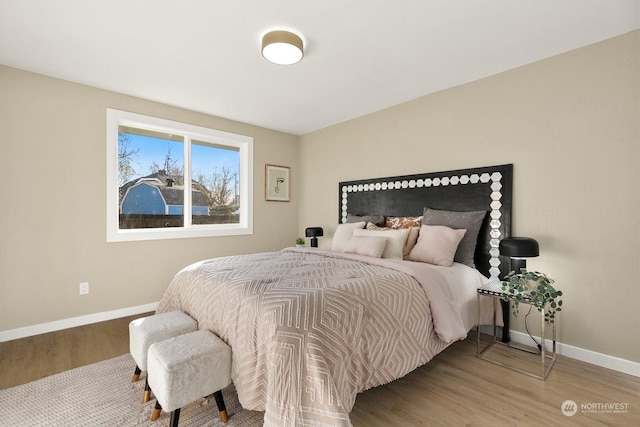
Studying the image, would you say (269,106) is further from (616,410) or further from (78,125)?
(616,410)

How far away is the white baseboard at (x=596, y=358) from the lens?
2.07 m

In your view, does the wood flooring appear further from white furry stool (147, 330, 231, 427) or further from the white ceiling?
the white ceiling

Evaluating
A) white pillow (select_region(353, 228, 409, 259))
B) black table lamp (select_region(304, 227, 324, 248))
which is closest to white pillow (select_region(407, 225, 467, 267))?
white pillow (select_region(353, 228, 409, 259))

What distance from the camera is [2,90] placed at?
2578mm

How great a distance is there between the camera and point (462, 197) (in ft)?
9.50

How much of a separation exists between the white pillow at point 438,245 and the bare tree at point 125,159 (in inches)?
130

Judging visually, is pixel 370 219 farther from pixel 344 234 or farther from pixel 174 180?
pixel 174 180

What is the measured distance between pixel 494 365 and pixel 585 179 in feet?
5.24

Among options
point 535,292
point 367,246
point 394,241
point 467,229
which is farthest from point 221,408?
point 467,229

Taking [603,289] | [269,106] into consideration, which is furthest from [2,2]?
[603,289]

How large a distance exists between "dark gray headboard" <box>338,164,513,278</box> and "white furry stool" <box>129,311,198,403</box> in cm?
246

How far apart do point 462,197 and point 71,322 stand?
4.09 meters

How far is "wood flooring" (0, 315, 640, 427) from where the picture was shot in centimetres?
163

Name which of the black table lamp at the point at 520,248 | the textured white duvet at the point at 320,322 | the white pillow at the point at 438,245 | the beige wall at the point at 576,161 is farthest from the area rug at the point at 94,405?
the beige wall at the point at 576,161
